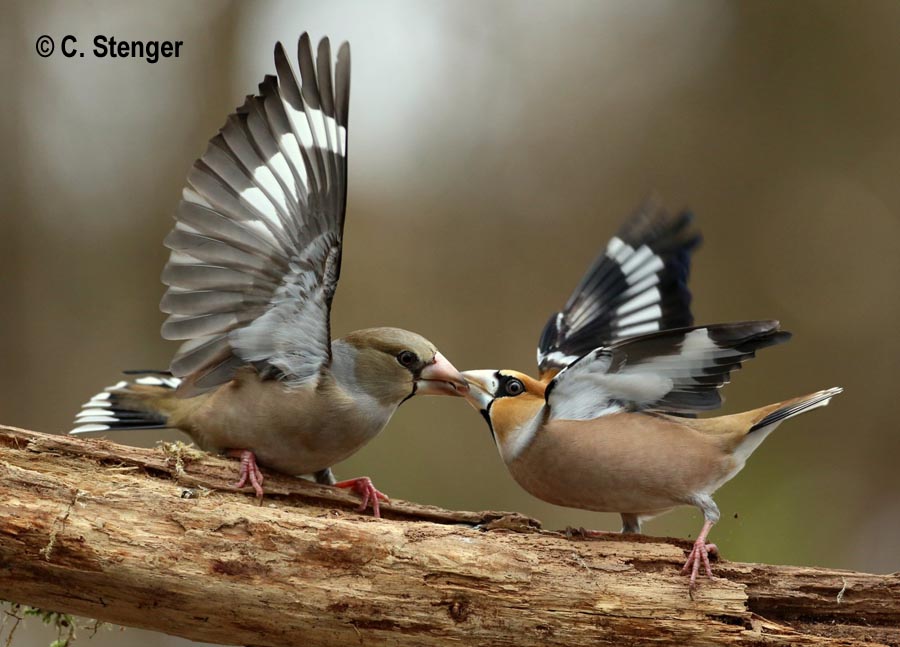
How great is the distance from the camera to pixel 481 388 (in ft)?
12.6

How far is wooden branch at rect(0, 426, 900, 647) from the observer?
9.59ft

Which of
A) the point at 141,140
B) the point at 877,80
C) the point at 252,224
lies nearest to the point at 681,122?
the point at 877,80

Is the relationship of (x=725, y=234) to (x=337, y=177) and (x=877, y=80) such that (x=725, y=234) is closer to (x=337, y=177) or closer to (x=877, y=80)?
(x=877, y=80)

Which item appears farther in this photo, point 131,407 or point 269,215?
point 131,407

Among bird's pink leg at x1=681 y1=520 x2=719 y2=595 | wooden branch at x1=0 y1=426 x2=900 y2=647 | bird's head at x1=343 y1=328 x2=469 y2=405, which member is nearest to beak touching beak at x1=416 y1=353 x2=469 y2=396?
bird's head at x1=343 y1=328 x2=469 y2=405

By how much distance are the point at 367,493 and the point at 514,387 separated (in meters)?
0.78

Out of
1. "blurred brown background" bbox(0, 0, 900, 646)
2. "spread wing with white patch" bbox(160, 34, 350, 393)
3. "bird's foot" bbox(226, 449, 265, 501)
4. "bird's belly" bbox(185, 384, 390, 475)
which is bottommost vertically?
"bird's foot" bbox(226, 449, 265, 501)

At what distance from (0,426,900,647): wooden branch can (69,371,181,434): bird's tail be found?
0.75 meters

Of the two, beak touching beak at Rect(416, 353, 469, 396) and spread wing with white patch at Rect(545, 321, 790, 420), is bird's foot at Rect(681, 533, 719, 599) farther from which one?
beak touching beak at Rect(416, 353, 469, 396)

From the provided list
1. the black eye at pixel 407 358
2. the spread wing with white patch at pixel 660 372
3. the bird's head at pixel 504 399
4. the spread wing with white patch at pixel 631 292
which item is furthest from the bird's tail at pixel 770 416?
the black eye at pixel 407 358

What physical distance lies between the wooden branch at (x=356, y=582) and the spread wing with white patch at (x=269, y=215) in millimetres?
742

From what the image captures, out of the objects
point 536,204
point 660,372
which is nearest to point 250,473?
point 660,372

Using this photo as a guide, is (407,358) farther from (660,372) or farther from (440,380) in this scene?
(660,372)

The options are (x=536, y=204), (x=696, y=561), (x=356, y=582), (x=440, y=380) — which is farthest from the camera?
(x=536, y=204)
